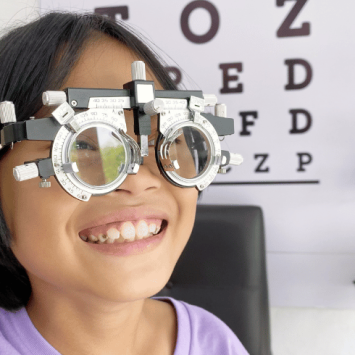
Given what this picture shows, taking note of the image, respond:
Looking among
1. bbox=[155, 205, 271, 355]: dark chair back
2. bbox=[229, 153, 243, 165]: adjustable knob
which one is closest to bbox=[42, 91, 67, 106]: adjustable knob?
bbox=[229, 153, 243, 165]: adjustable knob

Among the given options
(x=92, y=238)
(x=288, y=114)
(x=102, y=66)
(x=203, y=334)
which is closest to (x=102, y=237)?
(x=92, y=238)

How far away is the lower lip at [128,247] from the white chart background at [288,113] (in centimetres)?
71

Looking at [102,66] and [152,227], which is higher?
[102,66]

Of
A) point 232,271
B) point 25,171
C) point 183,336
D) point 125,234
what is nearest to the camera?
point 25,171

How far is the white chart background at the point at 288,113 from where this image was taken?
110 cm

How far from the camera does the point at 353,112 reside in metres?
1.10

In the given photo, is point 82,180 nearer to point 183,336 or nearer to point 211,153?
point 211,153

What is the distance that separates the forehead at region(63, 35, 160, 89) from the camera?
49 centimetres

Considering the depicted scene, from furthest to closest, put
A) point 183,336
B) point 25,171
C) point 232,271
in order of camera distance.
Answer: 1. point 232,271
2. point 183,336
3. point 25,171

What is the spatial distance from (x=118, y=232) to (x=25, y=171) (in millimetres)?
148

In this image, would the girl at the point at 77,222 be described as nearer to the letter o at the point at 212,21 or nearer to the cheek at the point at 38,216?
the cheek at the point at 38,216

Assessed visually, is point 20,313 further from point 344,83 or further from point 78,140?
→ point 344,83

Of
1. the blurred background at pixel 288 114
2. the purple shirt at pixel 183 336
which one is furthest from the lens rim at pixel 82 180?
the blurred background at pixel 288 114

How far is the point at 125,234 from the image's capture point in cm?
49
